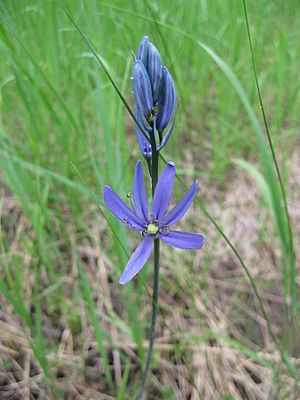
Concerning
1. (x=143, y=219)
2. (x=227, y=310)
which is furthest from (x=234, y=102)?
(x=143, y=219)

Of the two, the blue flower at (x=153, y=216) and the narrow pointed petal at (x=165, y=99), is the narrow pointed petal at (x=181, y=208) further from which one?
the narrow pointed petal at (x=165, y=99)

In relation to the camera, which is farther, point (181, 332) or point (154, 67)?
point (181, 332)

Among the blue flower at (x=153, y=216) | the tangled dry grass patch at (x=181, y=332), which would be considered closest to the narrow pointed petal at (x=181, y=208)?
the blue flower at (x=153, y=216)

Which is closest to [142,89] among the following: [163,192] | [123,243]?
[163,192]

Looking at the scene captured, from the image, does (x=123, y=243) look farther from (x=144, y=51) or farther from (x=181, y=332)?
(x=144, y=51)

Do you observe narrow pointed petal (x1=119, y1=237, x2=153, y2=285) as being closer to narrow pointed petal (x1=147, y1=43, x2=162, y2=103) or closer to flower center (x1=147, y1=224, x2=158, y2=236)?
flower center (x1=147, y1=224, x2=158, y2=236)

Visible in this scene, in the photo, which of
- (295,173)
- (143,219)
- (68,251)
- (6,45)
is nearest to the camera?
(143,219)

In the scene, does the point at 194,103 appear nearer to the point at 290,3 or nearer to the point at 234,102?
the point at 234,102
